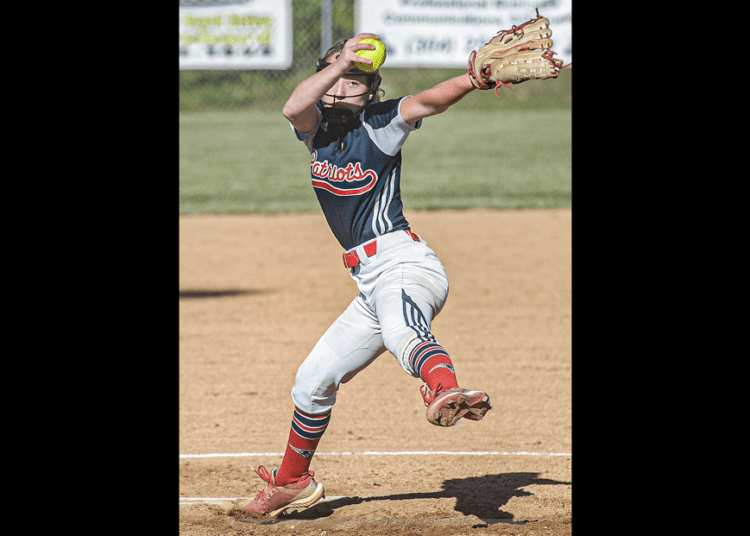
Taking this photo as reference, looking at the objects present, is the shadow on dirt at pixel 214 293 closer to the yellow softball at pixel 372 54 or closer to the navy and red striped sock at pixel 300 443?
the navy and red striped sock at pixel 300 443

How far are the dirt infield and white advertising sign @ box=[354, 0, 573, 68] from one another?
31.3 feet

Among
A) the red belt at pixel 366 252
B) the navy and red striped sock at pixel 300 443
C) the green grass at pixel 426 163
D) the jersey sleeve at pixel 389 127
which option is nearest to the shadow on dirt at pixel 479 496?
Answer: the navy and red striped sock at pixel 300 443

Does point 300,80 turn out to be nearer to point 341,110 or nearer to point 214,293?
point 214,293

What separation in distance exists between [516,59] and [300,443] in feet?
6.62

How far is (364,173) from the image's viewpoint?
381 cm

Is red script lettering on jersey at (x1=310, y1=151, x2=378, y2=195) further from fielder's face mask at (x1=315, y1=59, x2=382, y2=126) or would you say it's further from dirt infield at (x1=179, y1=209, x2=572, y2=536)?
dirt infield at (x1=179, y1=209, x2=572, y2=536)

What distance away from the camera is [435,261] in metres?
3.84

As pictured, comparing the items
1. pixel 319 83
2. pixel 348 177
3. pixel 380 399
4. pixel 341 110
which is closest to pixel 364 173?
pixel 348 177

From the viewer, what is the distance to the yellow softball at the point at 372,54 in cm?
346

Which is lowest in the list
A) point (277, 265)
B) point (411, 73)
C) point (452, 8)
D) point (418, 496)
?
point (418, 496)

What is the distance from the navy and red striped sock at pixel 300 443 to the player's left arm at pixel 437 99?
1441 millimetres

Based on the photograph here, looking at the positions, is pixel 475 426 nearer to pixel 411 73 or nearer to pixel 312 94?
pixel 312 94
